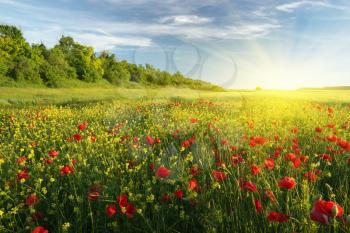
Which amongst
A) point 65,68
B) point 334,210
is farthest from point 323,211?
point 65,68

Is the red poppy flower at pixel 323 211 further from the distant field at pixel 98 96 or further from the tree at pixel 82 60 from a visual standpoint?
the tree at pixel 82 60

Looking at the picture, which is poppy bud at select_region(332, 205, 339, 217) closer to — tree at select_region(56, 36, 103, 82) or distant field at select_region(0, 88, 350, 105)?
distant field at select_region(0, 88, 350, 105)

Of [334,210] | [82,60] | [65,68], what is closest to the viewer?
[334,210]

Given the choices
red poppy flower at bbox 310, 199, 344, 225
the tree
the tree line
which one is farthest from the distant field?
the tree

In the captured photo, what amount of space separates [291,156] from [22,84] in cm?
4390

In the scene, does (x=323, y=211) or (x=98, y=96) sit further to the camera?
(x=98, y=96)

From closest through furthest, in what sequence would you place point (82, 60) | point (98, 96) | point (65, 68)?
point (98, 96), point (65, 68), point (82, 60)

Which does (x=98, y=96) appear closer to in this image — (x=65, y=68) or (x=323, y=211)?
(x=323, y=211)

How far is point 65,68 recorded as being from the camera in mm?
50906

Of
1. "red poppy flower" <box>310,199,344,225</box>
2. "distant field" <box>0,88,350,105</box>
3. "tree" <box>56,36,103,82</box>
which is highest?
"tree" <box>56,36,103,82</box>

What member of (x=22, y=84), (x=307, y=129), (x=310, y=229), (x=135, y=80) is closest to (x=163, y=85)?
(x=135, y=80)

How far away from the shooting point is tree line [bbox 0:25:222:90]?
1726 inches

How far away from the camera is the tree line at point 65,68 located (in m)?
43.8

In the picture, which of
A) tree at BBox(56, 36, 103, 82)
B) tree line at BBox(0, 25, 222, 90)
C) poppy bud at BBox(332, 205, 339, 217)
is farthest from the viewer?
tree at BBox(56, 36, 103, 82)
